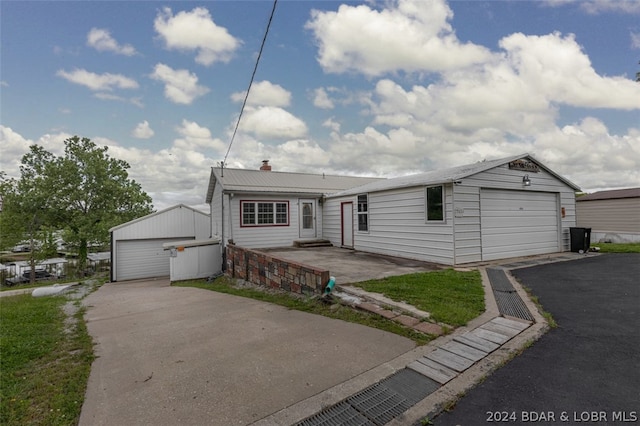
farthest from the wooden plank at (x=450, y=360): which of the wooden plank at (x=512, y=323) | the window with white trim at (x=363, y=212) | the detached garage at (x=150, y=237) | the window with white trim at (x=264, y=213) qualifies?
the detached garage at (x=150, y=237)

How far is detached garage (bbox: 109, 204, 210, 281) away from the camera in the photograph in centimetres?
1692

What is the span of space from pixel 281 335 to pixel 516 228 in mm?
9564

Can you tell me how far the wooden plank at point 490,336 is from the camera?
11.7ft

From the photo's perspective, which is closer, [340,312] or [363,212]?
[340,312]

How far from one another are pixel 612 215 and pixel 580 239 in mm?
10665

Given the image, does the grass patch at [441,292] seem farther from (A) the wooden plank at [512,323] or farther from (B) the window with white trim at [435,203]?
(B) the window with white trim at [435,203]

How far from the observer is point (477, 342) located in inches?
139

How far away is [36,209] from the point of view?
875 inches

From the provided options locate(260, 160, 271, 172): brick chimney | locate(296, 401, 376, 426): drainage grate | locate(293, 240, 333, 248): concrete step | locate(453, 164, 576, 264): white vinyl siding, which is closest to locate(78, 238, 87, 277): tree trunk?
locate(260, 160, 271, 172): brick chimney

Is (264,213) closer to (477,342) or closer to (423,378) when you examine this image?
(477,342)

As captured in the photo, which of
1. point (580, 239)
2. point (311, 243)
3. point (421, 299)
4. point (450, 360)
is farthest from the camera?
point (311, 243)

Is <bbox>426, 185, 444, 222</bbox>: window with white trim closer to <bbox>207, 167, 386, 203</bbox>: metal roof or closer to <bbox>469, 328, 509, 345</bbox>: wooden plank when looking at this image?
<bbox>469, 328, 509, 345</bbox>: wooden plank

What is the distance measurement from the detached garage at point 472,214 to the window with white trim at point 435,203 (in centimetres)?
2

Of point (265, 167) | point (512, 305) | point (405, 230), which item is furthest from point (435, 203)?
point (265, 167)
